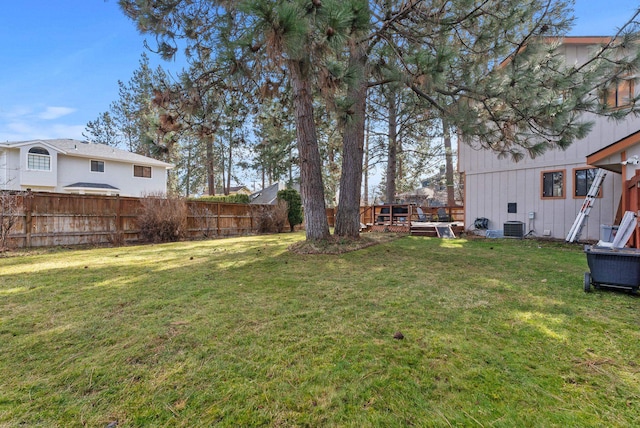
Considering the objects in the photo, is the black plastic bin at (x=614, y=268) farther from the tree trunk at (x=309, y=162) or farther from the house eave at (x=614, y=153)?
the tree trunk at (x=309, y=162)

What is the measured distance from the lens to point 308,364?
1.80m

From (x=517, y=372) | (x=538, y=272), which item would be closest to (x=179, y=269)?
(x=517, y=372)

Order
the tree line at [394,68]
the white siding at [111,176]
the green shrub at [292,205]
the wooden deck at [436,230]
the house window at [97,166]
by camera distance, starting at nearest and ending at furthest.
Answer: the tree line at [394,68]
the wooden deck at [436,230]
the green shrub at [292,205]
the white siding at [111,176]
the house window at [97,166]

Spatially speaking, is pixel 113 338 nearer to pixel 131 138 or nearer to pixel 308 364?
pixel 308 364

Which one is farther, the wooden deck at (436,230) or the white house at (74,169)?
the white house at (74,169)

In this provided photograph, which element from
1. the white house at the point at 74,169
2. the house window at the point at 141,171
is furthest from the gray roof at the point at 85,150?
the house window at the point at 141,171

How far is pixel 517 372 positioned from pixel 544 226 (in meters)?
9.69

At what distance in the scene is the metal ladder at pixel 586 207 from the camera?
789 cm

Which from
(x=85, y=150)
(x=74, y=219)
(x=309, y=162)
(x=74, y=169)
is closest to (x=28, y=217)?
(x=74, y=219)

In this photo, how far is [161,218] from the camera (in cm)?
938

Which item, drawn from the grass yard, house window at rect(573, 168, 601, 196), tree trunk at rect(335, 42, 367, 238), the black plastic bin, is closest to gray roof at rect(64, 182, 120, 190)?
the grass yard

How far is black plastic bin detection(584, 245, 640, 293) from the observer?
10.4ft

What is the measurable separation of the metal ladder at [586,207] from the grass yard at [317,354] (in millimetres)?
5715

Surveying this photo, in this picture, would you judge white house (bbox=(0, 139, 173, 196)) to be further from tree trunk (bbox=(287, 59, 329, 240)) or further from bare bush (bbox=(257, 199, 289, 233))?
tree trunk (bbox=(287, 59, 329, 240))
